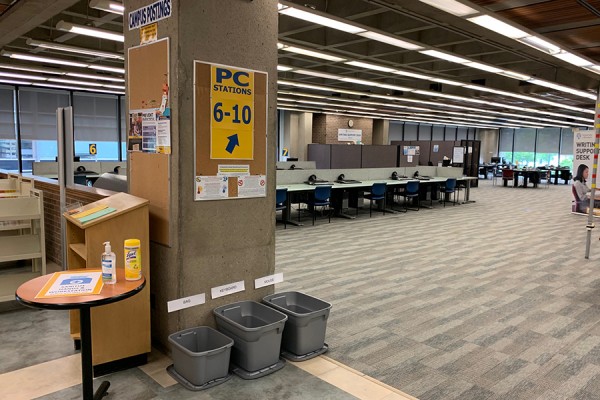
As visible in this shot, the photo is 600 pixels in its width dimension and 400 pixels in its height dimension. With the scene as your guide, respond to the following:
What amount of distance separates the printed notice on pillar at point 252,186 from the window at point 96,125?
12517 millimetres

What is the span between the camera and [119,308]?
2822mm

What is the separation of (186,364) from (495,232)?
743cm

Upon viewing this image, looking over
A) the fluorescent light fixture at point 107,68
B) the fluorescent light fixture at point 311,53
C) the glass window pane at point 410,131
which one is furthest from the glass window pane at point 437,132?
the fluorescent light fixture at point 107,68

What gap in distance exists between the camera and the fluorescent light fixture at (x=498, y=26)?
470 cm

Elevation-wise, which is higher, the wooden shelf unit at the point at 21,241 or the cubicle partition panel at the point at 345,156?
the cubicle partition panel at the point at 345,156

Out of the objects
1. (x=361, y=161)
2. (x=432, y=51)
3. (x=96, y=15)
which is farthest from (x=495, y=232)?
(x=96, y=15)

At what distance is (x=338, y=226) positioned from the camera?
905 centimetres

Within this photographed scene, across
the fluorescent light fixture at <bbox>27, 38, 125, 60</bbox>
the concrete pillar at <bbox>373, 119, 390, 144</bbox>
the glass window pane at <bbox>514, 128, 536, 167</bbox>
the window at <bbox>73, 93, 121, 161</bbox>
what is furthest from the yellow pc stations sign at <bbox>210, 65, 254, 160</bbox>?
the glass window pane at <bbox>514, 128, 536, 167</bbox>

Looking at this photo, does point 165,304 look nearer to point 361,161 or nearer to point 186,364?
point 186,364

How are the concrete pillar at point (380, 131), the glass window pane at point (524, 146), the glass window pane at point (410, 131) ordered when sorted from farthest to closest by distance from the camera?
1. the glass window pane at point (524, 146)
2. the glass window pane at point (410, 131)
3. the concrete pillar at point (380, 131)

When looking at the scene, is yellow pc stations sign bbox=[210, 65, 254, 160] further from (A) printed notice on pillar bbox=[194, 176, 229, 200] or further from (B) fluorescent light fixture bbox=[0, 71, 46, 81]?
(B) fluorescent light fixture bbox=[0, 71, 46, 81]

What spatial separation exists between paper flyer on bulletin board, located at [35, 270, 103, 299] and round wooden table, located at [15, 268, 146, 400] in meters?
0.03

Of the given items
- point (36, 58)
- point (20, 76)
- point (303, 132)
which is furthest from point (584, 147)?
point (20, 76)

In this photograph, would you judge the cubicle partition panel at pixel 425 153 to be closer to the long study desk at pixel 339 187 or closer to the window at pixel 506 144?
the long study desk at pixel 339 187
